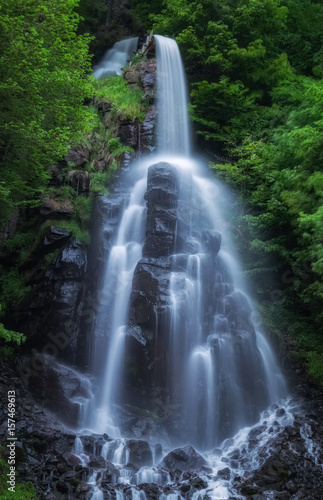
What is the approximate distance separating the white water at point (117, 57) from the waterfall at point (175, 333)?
15.6 meters

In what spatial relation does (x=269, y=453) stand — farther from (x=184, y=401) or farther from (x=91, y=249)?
(x=91, y=249)

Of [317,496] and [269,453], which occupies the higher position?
[269,453]

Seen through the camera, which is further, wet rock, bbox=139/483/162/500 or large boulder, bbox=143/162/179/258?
large boulder, bbox=143/162/179/258

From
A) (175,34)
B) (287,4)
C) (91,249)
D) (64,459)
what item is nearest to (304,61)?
(287,4)

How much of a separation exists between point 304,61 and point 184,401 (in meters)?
21.1

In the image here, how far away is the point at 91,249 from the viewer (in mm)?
12617

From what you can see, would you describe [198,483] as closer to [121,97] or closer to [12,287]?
[12,287]

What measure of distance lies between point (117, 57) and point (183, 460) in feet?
88.3

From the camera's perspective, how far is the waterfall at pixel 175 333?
995 cm

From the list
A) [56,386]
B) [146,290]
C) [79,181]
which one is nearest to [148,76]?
[79,181]

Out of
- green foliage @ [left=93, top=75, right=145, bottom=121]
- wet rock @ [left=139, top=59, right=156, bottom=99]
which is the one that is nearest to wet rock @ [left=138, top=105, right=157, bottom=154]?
green foliage @ [left=93, top=75, right=145, bottom=121]

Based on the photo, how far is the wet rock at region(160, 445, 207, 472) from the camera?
329 inches

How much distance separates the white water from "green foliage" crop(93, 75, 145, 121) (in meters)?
3.80

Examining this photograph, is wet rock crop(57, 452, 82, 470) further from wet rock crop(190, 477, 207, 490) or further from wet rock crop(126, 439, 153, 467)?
wet rock crop(190, 477, 207, 490)
